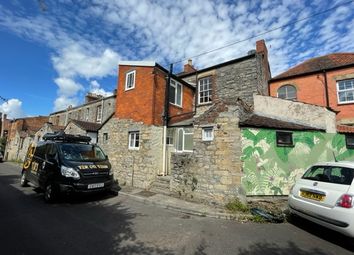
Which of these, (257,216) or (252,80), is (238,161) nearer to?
(257,216)

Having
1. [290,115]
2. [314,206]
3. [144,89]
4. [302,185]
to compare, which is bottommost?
[314,206]

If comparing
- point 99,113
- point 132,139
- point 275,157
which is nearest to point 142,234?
point 275,157

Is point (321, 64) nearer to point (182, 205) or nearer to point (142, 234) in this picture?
point (182, 205)

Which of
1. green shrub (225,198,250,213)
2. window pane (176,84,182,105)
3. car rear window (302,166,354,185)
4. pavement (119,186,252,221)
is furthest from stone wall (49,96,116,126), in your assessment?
car rear window (302,166,354,185)

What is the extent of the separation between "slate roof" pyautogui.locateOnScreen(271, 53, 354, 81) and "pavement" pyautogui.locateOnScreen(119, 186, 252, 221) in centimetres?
1438

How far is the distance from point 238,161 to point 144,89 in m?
6.92

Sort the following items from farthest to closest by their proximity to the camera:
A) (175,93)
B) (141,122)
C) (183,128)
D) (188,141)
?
1. (175,93)
2. (141,122)
3. (183,128)
4. (188,141)

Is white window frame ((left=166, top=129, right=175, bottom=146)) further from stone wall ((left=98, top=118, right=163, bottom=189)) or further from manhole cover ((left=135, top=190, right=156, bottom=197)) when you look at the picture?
manhole cover ((left=135, top=190, right=156, bottom=197))

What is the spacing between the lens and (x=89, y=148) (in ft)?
30.7

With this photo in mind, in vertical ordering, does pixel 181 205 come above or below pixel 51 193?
below

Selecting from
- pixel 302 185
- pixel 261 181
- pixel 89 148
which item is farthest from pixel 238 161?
pixel 89 148

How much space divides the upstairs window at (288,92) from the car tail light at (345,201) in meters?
14.3

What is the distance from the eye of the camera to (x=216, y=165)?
8125 mm

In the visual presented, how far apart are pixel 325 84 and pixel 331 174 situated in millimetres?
13222
